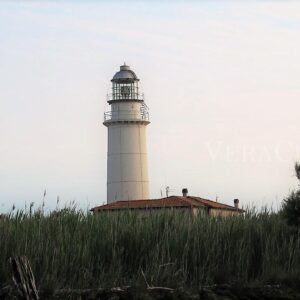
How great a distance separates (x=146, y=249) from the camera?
31.8 ft

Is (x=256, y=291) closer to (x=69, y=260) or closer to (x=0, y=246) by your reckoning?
(x=69, y=260)

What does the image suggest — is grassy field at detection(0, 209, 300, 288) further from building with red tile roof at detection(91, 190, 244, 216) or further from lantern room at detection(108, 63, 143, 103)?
lantern room at detection(108, 63, 143, 103)

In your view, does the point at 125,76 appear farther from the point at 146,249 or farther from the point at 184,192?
the point at 146,249

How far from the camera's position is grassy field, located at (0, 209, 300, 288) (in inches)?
350

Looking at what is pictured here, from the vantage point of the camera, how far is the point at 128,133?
34.8 m

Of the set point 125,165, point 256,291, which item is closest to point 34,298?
point 256,291

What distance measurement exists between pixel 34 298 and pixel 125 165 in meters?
26.9

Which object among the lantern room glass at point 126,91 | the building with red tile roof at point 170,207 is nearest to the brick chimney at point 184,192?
the building with red tile roof at point 170,207

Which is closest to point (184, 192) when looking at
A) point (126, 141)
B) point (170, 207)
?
point (126, 141)

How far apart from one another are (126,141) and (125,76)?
125 inches

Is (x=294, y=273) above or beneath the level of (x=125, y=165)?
beneath

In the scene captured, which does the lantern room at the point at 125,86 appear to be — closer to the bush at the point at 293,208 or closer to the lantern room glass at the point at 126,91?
the lantern room glass at the point at 126,91

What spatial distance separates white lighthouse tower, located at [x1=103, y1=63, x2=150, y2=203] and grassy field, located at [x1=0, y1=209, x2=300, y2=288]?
2328cm

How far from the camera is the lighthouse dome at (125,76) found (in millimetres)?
34184
